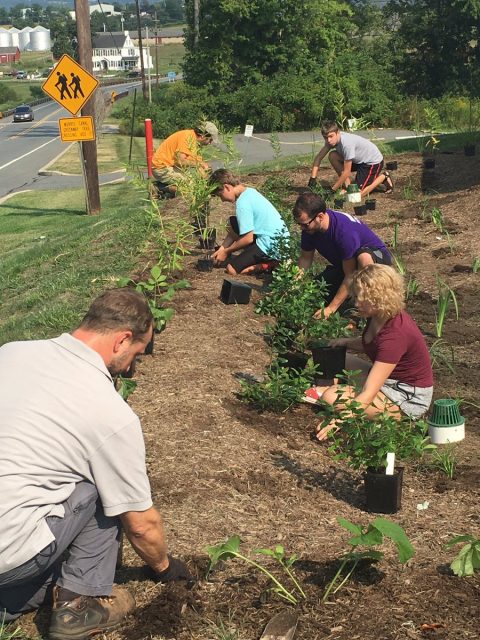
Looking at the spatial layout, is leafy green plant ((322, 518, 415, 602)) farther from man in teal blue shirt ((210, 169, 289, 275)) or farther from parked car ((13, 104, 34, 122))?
parked car ((13, 104, 34, 122))

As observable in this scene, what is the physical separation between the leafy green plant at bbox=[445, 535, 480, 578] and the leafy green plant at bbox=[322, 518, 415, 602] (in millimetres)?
175

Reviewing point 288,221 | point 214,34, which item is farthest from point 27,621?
point 214,34

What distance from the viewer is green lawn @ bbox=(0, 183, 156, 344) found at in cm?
820

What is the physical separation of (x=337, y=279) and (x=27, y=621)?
4.68 meters

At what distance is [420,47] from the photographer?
886 inches

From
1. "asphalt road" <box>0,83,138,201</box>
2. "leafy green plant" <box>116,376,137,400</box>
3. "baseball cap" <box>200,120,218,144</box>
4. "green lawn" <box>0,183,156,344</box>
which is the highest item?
"baseball cap" <box>200,120,218,144</box>

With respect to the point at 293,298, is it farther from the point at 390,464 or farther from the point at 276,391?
the point at 390,464

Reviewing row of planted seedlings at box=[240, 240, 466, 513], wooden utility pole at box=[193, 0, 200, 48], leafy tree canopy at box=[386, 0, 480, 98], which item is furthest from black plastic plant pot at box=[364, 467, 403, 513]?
wooden utility pole at box=[193, 0, 200, 48]

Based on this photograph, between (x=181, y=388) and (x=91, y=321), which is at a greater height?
(x=91, y=321)

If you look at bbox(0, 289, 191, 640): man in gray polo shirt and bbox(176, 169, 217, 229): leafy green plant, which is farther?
bbox(176, 169, 217, 229): leafy green plant

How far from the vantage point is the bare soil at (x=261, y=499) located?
3498 mm

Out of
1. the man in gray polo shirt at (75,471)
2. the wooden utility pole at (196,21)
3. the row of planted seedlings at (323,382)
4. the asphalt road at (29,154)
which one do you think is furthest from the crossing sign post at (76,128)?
the wooden utility pole at (196,21)

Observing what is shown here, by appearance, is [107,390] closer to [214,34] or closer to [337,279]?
[337,279]

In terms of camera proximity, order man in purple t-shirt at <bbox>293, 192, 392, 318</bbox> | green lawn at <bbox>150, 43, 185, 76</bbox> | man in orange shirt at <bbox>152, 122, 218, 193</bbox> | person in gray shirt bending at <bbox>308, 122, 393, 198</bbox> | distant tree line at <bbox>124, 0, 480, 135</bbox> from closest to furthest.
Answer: man in purple t-shirt at <bbox>293, 192, 392, 318</bbox> → man in orange shirt at <bbox>152, 122, 218, 193</bbox> → person in gray shirt bending at <bbox>308, 122, 393, 198</bbox> → distant tree line at <bbox>124, 0, 480, 135</bbox> → green lawn at <bbox>150, 43, 185, 76</bbox>
